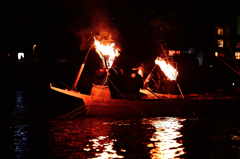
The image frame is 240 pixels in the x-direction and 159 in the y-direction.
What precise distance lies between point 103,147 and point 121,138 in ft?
5.09

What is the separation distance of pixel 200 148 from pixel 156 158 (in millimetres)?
1862

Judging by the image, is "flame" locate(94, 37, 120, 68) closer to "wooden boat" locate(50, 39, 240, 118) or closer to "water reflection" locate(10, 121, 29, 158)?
"wooden boat" locate(50, 39, 240, 118)

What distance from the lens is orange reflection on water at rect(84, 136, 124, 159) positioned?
883 centimetres

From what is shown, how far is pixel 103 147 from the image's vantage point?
9.85 metres

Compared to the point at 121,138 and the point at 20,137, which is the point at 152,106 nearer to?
the point at 121,138

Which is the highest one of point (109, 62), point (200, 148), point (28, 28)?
point (28, 28)

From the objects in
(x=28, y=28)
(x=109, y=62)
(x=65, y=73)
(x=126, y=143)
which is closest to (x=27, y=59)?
(x=28, y=28)

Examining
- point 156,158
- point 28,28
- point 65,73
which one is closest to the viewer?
point 156,158

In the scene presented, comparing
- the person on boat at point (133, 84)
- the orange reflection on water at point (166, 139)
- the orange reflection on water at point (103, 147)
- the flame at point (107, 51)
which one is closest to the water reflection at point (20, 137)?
the orange reflection on water at point (103, 147)

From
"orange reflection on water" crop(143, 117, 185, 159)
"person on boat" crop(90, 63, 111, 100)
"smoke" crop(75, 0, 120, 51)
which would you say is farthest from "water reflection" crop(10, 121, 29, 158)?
"smoke" crop(75, 0, 120, 51)

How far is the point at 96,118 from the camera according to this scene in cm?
1628

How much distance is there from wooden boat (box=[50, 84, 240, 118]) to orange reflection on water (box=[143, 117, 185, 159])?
93 cm

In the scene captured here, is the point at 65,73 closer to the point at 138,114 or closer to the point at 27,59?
the point at 27,59

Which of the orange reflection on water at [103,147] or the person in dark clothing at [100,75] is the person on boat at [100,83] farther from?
the orange reflection on water at [103,147]
